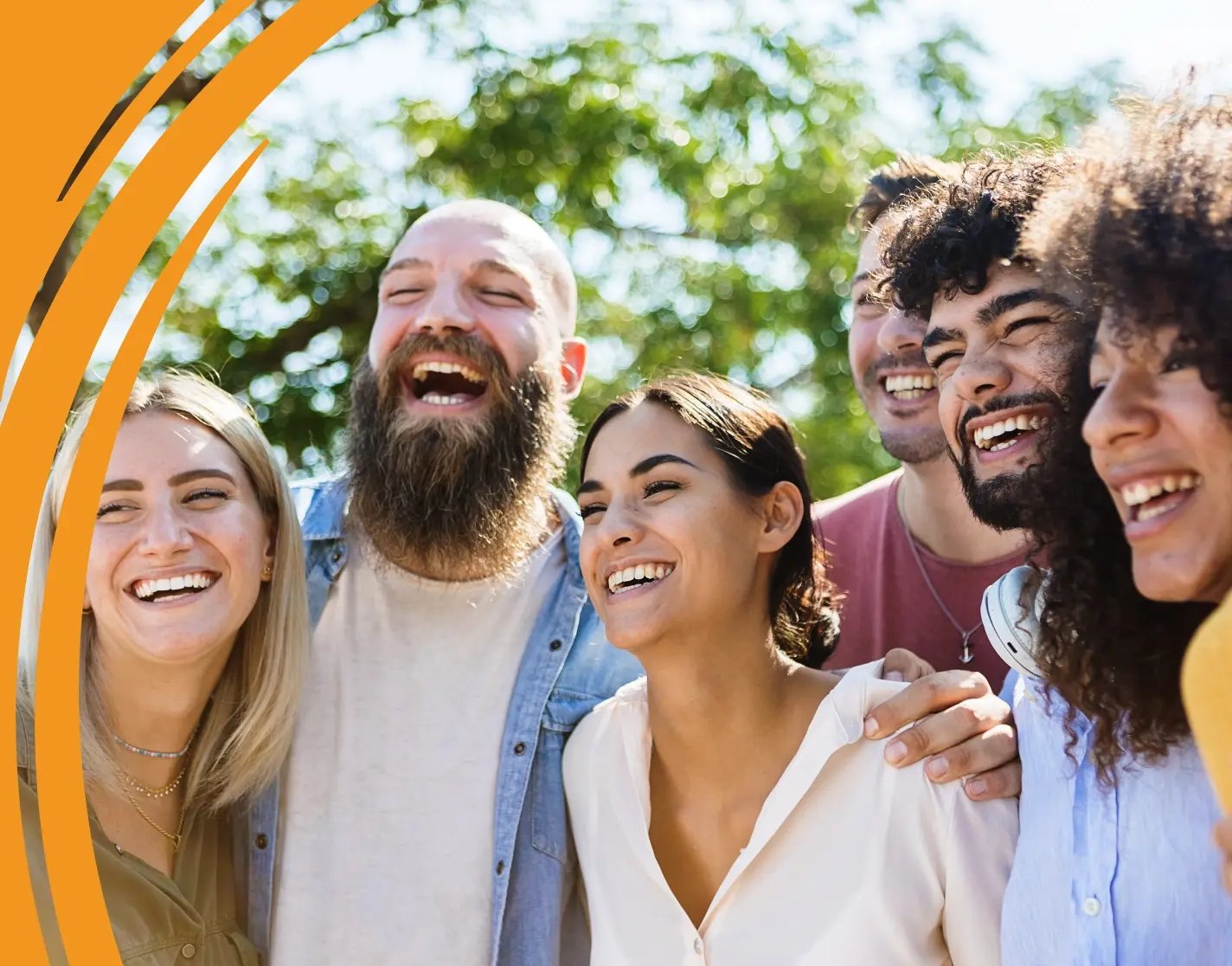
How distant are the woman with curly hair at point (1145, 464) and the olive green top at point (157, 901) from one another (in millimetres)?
2020

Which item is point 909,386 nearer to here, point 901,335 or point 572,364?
point 901,335

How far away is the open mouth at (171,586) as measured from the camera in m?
3.47

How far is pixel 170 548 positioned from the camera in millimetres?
3451

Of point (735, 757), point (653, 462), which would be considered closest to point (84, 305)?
point (653, 462)

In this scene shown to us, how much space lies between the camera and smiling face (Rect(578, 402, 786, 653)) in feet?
11.0

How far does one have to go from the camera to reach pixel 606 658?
4.03m

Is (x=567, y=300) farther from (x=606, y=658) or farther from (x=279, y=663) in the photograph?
(x=279, y=663)

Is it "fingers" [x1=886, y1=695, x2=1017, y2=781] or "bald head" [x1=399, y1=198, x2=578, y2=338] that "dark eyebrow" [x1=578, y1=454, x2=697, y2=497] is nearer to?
"fingers" [x1=886, y1=695, x2=1017, y2=781]

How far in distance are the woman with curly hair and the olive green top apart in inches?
79.5

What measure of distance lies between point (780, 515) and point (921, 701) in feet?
2.16

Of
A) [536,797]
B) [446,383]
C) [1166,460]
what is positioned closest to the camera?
[1166,460]

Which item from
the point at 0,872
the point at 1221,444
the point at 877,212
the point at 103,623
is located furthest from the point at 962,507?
the point at 0,872

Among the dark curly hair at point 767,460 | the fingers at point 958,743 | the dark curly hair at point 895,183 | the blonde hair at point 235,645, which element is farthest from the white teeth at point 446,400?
the fingers at point 958,743

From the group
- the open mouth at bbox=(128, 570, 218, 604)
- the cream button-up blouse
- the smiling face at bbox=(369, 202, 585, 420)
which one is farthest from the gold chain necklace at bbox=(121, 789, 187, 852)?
the smiling face at bbox=(369, 202, 585, 420)
